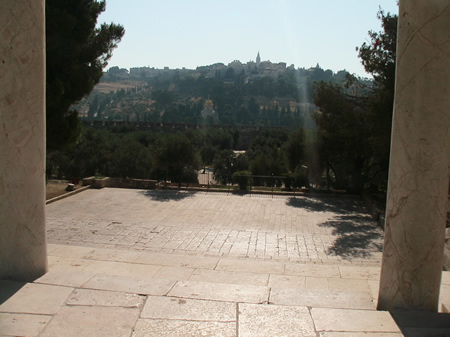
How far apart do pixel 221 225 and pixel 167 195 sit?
4.79 meters

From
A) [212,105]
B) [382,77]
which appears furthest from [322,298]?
[212,105]

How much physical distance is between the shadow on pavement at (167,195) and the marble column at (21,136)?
10053mm

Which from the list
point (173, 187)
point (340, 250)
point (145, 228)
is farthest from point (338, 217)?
point (173, 187)

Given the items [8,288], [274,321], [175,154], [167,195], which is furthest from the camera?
[175,154]

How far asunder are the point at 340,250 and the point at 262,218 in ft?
11.2

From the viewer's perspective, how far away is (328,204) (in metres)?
14.4

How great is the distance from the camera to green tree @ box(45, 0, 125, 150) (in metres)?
12.5

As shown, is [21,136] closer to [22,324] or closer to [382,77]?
[22,324]

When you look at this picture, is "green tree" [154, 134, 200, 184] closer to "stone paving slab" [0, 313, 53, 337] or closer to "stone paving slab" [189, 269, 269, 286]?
"stone paving slab" [189, 269, 269, 286]

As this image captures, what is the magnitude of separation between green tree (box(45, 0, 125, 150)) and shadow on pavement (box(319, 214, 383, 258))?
25.9 ft

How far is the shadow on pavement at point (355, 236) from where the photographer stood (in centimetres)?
845

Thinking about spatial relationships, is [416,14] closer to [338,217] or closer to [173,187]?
[338,217]

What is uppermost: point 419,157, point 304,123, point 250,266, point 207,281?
point 304,123

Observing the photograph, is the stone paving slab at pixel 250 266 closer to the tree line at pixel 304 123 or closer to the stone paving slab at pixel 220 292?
the stone paving slab at pixel 220 292
